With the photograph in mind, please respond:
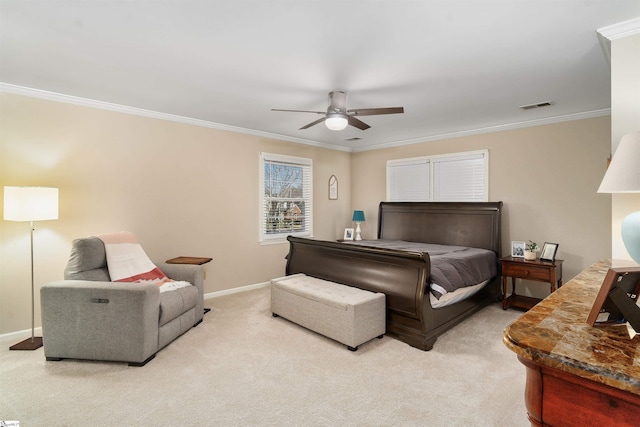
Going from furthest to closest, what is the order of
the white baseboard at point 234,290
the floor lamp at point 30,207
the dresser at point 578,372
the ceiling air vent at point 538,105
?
the white baseboard at point 234,290 < the ceiling air vent at point 538,105 < the floor lamp at point 30,207 < the dresser at point 578,372

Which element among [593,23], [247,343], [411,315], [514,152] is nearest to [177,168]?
[247,343]

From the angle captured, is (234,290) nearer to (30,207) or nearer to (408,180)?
(30,207)

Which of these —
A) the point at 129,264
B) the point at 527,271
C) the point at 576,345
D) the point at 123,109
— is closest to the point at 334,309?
the point at 129,264

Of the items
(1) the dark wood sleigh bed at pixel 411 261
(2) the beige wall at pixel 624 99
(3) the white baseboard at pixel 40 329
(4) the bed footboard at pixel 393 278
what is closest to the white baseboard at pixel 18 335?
(3) the white baseboard at pixel 40 329

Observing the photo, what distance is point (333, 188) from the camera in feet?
21.0

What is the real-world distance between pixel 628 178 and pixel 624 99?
1.54 m

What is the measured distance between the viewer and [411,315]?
308 centimetres

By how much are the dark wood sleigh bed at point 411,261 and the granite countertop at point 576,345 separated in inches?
73.2

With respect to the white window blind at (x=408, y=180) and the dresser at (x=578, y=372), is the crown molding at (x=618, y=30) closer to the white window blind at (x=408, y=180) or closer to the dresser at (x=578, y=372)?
the dresser at (x=578, y=372)

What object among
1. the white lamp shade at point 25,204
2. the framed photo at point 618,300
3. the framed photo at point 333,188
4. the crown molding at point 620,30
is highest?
the crown molding at point 620,30

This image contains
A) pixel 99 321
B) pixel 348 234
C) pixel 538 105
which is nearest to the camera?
pixel 99 321

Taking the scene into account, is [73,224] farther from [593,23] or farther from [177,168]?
[593,23]

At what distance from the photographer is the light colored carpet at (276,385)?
206 centimetres

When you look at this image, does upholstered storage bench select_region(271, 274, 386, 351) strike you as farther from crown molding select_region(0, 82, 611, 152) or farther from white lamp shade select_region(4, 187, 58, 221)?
crown molding select_region(0, 82, 611, 152)
